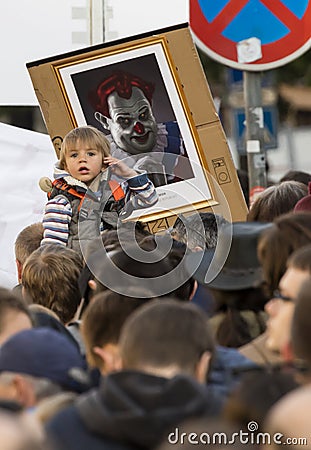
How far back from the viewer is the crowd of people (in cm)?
270

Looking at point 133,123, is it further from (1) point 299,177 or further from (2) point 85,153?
(1) point 299,177

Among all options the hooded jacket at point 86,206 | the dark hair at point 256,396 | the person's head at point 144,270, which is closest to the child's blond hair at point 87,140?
the hooded jacket at point 86,206

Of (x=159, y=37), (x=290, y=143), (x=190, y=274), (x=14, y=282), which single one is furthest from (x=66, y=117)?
(x=290, y=143)

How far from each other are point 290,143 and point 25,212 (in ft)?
35.7

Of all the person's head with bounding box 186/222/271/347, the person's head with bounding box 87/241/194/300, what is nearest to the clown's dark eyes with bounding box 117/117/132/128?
the person's head with bounding box 87/241/194/300

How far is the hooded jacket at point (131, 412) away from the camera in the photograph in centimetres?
270

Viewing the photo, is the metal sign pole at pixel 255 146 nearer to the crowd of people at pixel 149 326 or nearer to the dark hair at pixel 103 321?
the crowd of people at pixel 149 326

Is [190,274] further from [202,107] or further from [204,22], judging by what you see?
[204,22]

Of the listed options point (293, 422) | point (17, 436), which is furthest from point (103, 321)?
point (17, 436)

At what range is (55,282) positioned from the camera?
15.6 ft

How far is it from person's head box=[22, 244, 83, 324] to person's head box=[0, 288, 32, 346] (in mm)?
948

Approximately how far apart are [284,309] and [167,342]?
0.48 meters

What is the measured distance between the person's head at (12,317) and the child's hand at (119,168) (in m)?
1.69

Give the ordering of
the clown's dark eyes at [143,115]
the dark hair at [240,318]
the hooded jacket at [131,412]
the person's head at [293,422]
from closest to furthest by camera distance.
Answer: the person's head at [293,422] → the hooded jacket at [131,412] → the dark hair at [240,318] → the clown's dark eyes at [143,115]
